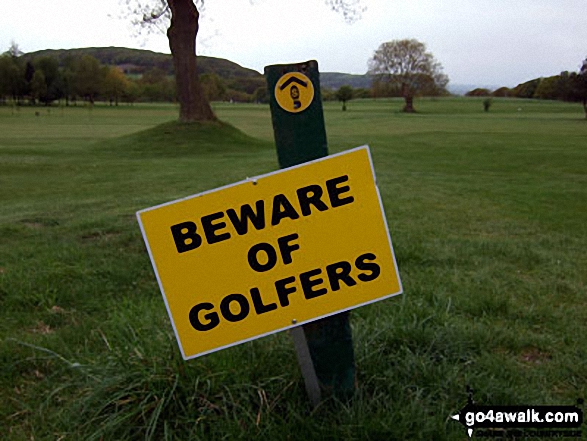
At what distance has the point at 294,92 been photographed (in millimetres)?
2084

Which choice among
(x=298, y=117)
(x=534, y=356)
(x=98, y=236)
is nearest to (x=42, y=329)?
(x=298, y=117)

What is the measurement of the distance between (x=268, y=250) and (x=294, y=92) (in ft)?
1.94

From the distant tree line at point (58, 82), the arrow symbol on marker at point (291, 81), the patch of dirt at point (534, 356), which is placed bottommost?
Answer: the patch of dirt at point (534, 356)

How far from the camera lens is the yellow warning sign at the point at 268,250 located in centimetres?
205

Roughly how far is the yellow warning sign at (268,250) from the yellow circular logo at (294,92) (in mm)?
230

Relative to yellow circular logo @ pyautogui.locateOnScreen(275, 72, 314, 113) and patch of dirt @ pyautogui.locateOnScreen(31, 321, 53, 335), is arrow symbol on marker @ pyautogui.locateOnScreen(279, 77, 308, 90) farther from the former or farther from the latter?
patch of dirt @ pyautogui.locateOnScreen(31, 321, 53, 335)

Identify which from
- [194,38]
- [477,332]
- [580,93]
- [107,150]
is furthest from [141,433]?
[580,93]

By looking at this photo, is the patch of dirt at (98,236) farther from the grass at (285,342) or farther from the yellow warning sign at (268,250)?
the yellow warning sign at (268,250)

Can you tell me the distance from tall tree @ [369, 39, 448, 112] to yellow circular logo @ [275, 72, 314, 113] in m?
74.2

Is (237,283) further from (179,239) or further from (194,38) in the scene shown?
(194,38)

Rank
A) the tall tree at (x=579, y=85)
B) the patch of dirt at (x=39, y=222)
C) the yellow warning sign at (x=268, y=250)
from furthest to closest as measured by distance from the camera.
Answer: the tall tree at (x=579, y=85) < the patch of dirt at (x=39, y=222) < the yellow warning sign at (x=268, y=250)

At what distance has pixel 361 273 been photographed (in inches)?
83.8

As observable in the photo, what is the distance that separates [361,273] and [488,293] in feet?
6.33

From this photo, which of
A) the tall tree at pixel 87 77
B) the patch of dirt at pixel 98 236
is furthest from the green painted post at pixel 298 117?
the tall tree at pixel 87 77
